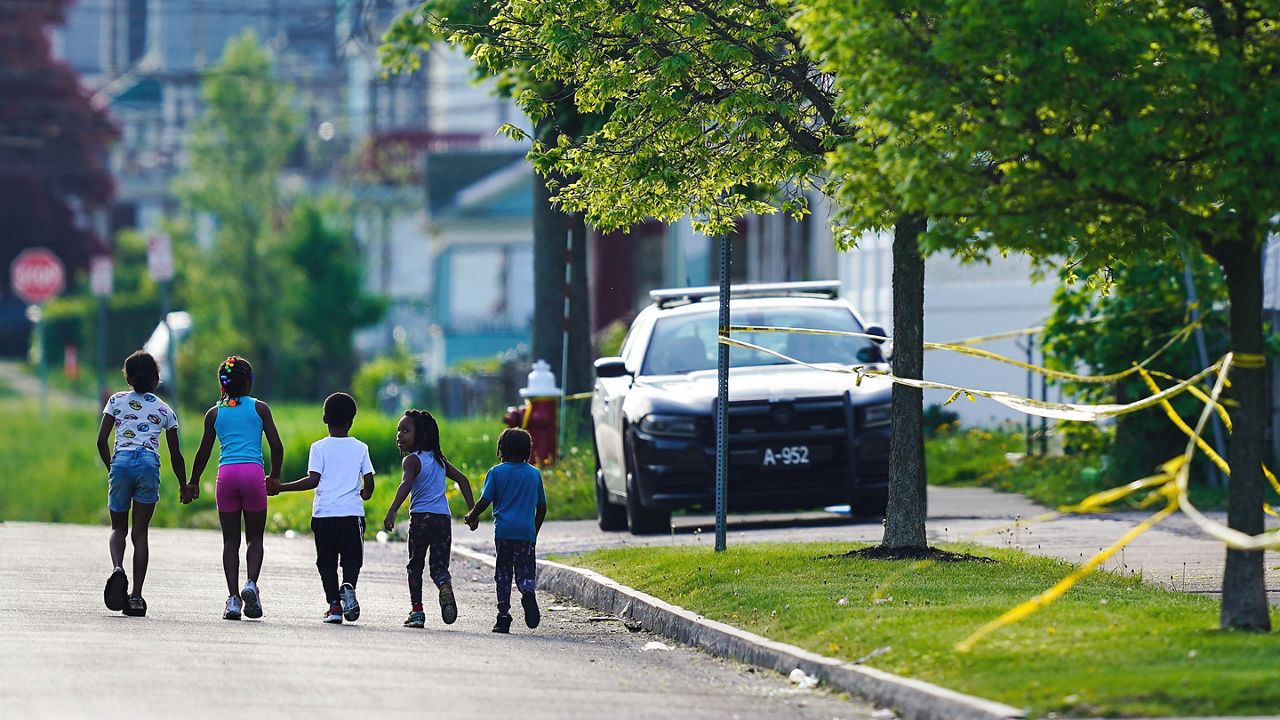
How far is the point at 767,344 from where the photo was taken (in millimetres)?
17266

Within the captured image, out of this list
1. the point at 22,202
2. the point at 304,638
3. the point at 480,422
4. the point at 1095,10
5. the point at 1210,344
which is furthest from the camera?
the point at 22,202

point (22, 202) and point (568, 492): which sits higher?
point (22, 202)

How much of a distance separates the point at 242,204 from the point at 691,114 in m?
41.4

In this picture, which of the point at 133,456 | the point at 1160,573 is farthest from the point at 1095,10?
the point at 133,456

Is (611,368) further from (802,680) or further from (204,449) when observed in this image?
(802,680)

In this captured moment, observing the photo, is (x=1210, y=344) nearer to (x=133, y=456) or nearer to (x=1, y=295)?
(x=133, y=456)

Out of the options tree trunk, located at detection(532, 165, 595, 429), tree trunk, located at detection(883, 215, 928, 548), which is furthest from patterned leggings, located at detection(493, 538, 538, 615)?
tree trunk, located at detection(532, 165, 595, 429)

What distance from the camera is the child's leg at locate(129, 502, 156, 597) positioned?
40.2 ft

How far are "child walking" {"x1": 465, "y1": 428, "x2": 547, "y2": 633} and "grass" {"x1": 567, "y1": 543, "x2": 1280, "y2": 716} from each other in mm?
845

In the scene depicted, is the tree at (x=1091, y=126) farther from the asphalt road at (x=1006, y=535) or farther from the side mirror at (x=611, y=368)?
the side mirror at (x=611, y=368)

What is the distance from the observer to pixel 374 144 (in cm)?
7225

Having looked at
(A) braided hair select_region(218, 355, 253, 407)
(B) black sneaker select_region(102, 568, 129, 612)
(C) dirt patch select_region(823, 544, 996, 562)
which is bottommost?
(B) black sneaker select_region(102, 568, 129, 612)

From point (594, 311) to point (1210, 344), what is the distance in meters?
19.8

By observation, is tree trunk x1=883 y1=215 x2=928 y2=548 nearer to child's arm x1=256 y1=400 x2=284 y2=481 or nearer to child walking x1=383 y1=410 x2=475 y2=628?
child walking x1=383 y1=410 x2=475 y2=628
